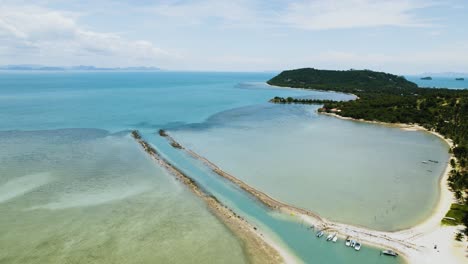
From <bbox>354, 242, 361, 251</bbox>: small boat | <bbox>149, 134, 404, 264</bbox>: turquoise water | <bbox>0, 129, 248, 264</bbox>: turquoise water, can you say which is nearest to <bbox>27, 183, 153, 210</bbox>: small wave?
<bbox>0, 129, 248, 264</bbox>: turquoise water

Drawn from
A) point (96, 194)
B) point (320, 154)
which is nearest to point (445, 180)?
point (320, 154)

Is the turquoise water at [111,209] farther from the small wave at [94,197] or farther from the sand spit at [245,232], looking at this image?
the sand spit at [245,232]

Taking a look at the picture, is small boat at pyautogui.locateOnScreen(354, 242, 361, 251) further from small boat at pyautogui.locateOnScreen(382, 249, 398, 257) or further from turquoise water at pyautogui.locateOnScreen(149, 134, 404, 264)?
small boat at pyautogui.locateOnScreen(382, 249, 398, 257)

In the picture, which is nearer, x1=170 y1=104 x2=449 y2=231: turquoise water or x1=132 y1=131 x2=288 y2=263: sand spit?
x1=132 y1=131 x2=288 y2=263: sand spit

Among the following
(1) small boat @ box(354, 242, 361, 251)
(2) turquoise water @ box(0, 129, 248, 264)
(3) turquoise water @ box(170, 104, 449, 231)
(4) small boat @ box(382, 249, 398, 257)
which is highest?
(3) turquoise water @ box(170, 104, 449, 231)

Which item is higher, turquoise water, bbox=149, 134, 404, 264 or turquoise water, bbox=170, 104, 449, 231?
turquoise water, bbox=170, 104, 449, 231

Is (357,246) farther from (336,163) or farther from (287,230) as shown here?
(336,163)

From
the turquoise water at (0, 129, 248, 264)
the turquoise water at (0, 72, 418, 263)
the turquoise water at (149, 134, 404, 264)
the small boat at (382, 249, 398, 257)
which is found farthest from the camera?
the turquoise water at (0, 72, 418, 263)

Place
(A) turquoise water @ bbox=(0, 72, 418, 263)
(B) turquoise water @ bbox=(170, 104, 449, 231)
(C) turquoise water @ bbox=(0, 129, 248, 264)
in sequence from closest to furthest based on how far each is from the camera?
(C) turquoise water @ bbox=(0, 129, 248, 264), (A) turquoise water @ bbox=(0, 72, 418, 263), (B) turquoise water @ bbox=(170, 104, 449, 231)
